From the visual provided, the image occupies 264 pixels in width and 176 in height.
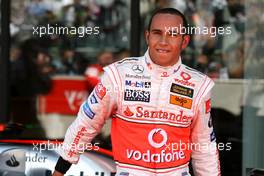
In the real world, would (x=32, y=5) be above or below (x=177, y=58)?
above

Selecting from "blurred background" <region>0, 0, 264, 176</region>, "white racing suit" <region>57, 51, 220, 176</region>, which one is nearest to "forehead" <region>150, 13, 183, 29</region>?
"white racing suit" <region>57, 51, 220, 176</region>

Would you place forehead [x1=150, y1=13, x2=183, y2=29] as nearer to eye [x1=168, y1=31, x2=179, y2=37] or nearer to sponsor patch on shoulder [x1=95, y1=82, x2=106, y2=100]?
eye [x1=168, y1=31, x2=179, y2=37]

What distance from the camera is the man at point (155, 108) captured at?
2689 mm

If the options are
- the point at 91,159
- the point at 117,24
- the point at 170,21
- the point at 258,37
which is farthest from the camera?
the point at 117,24

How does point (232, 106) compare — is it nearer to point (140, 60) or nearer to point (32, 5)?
point (32, 5)

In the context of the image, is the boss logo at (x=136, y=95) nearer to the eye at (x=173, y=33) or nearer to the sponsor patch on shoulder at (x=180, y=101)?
the sponsor patch on shoulder at (x=180, y=101)

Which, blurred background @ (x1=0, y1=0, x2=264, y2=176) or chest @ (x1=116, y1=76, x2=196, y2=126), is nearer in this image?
chest @ (x1=116, y1=76, x2=196, y2=126)

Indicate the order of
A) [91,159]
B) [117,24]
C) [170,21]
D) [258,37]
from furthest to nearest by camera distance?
1. [117,24]
2. [258,37]
3. [91,159]
4. [170,21]

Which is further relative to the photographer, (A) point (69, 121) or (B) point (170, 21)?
(A) point (69, 121)

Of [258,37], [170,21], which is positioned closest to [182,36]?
[170,21]

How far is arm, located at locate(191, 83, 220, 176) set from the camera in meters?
2.78

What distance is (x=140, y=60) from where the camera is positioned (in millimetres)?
2795

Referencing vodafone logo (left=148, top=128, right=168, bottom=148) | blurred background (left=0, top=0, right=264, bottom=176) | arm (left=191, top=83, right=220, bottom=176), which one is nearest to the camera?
vodafone logo (left=148, top=128, right=168, bottom=148)

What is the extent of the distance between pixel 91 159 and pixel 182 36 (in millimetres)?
1666
